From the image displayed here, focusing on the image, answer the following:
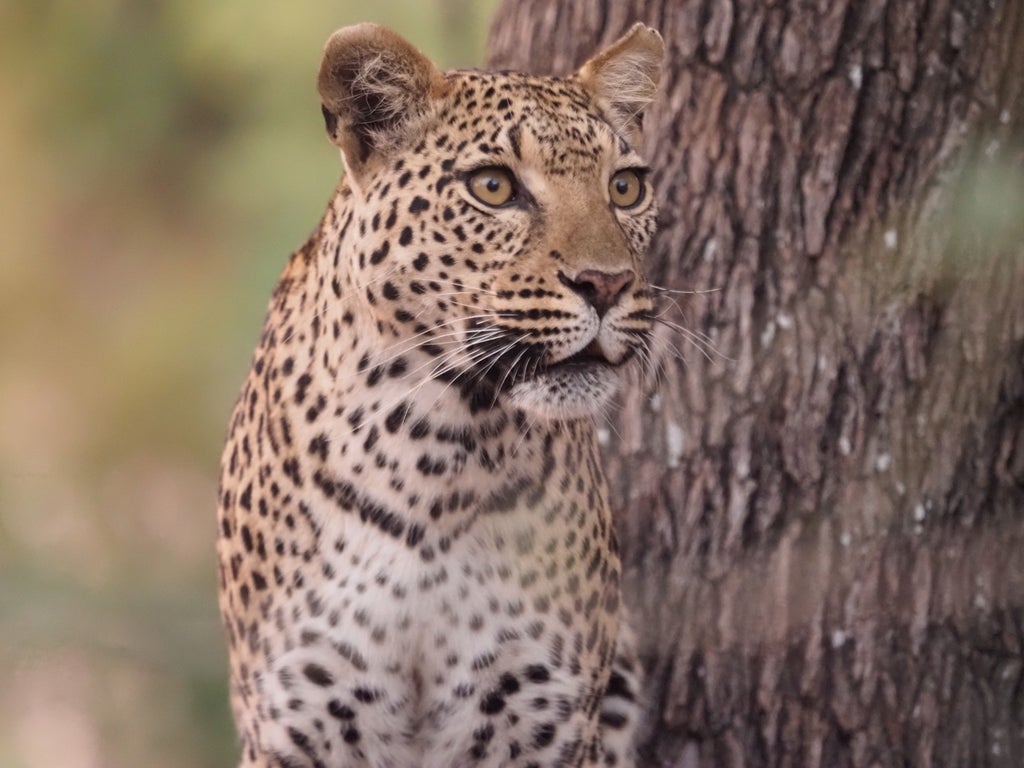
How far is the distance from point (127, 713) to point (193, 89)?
494 centimetres

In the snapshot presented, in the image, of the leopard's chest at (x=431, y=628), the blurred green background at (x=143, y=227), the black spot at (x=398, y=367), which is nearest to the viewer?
the black spot at (x=398, y=367)

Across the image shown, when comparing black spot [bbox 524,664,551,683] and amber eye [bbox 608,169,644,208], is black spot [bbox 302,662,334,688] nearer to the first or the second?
black spot [bbox 524,664,551,683]

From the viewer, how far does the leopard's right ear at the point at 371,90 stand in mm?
3494

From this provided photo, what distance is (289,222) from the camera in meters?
9.25

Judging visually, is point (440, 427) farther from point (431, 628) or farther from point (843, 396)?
point (843, 396)

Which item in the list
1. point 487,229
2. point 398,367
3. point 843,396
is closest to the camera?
point 487,229

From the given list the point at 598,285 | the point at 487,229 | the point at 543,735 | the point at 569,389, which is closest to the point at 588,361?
the point at 569,389

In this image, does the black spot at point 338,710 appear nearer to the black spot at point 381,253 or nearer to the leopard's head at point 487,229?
the leopard's head at point 487,229

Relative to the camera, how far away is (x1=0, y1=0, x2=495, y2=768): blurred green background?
29.8 ft

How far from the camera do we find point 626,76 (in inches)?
159

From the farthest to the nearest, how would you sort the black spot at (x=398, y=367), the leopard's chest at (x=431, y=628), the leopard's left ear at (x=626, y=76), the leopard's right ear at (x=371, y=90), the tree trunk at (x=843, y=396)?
the tree trunk at (x=843, y=396) < the leopard's left ear at (x=626, y=76) < the leopard's chest at (x=431, y=628) < the black spot at (x=398, y=367) < the leopard's right ear at (x=371, y=90)

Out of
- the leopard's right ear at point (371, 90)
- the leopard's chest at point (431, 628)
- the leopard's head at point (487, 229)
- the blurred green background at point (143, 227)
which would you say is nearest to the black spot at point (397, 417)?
the leopard's head at point (487, 229)

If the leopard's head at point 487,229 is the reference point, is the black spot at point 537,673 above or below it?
below

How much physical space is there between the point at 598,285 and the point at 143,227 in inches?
331
